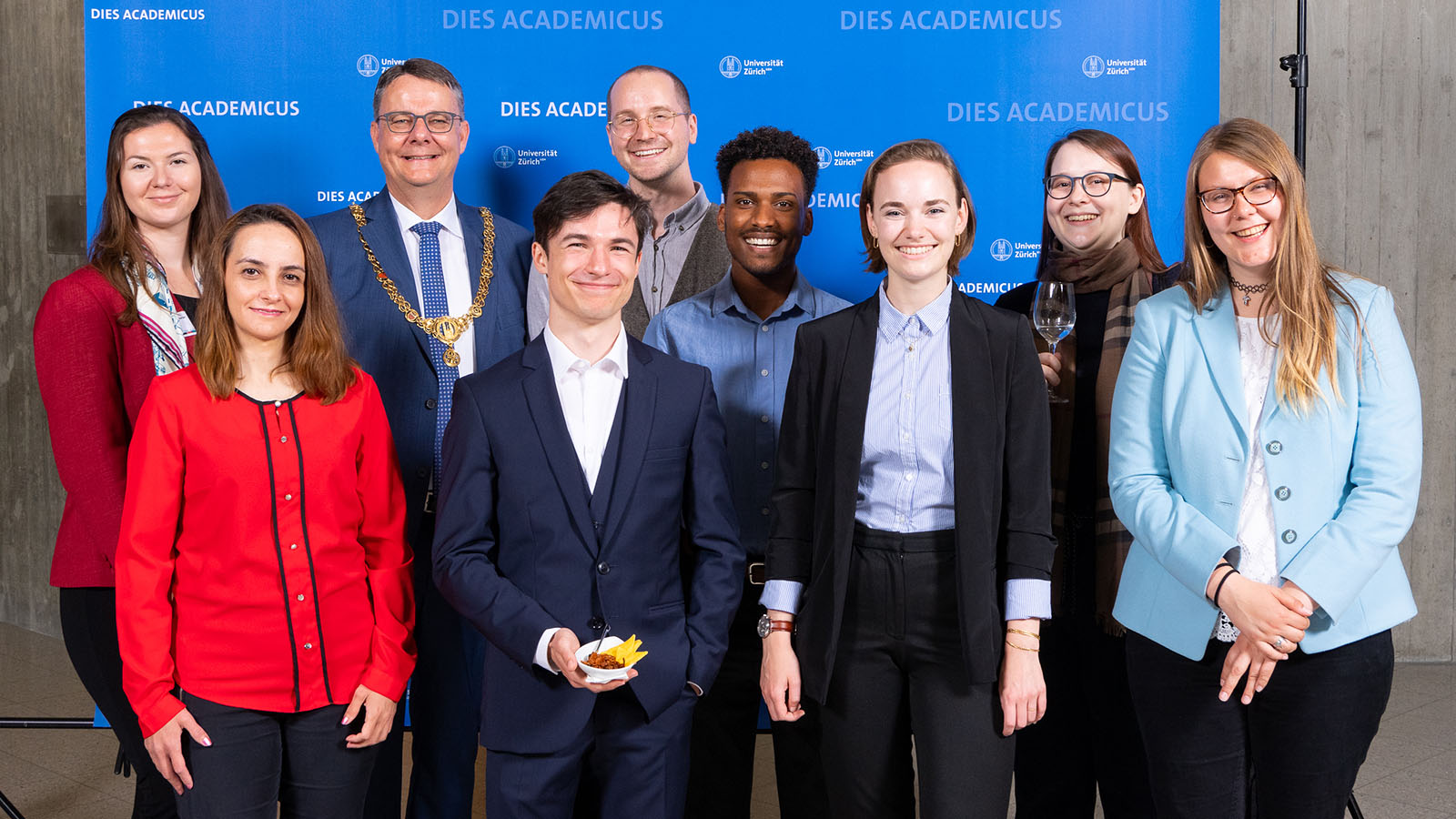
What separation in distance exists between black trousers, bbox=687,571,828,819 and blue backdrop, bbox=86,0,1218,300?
1.62 meters

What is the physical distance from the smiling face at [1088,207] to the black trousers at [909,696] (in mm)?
1074

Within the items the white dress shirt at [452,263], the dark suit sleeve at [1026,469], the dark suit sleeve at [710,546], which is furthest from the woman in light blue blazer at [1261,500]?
the white dress shirt at [452,263]

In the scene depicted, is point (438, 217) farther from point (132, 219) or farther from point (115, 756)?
point (115, 756)

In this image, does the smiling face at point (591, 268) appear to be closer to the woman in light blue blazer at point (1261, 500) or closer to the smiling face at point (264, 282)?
the smiling face at point (264, 282)

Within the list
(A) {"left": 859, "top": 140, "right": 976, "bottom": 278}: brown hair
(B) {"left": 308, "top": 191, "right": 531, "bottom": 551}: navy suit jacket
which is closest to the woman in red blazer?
(B) {"left": 308, "top": 191, "right": 531, "bottom": 551}: navy suit jacket

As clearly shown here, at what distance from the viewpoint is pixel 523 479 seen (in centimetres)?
226

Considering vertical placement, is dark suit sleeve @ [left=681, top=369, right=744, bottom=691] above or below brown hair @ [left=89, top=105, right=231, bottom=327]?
→ below

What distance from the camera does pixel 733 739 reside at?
9.64ft

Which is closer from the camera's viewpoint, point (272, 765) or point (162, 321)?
point (272, 765)

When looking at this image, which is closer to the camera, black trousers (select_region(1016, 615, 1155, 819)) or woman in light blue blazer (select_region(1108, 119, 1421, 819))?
woman in light blue blazer (select_region(1108, 119, 1421, 819))

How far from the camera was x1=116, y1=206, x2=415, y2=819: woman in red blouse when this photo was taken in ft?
7.20

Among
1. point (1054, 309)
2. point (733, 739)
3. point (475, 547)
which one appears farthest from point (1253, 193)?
point (733, 739)

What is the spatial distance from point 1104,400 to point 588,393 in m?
1.24

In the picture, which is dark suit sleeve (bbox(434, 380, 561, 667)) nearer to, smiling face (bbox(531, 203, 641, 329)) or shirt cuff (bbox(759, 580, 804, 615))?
smiling face (bbox(531, 203, 641, 329))
